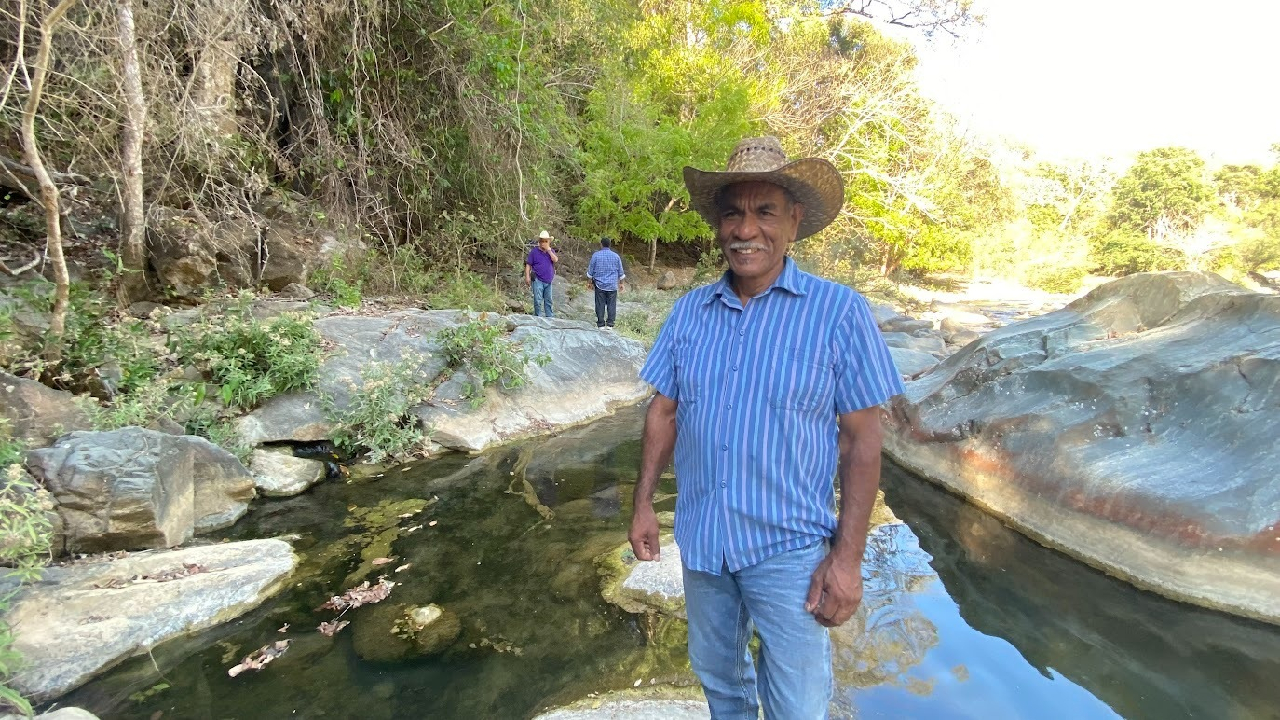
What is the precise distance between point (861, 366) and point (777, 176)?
1.75 feet

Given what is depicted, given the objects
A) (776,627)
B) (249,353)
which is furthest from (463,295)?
(776,627)

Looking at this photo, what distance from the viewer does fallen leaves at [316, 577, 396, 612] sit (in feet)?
11.4

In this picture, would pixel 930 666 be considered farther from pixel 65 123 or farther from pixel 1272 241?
pixel 1272 241

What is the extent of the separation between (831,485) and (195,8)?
727 centimetres

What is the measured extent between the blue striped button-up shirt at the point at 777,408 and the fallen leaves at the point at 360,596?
2566 mm

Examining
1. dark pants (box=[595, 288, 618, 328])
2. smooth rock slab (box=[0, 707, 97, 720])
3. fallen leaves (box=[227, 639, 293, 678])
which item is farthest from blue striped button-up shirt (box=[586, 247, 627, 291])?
smooth rock slab (box=[0, 707, 97, 720])

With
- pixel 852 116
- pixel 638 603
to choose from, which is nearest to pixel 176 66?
pixel 638 603

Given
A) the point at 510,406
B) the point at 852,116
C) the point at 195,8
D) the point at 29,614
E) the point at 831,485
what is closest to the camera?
the point at 831,485

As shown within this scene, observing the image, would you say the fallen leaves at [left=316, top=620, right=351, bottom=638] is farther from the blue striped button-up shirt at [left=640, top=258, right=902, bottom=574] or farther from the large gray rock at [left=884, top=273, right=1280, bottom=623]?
the large gray rock at [left=884, top=273, right=1280, bottom=623]

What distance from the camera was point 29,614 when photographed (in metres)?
2.98

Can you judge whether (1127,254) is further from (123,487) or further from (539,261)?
(123,487)

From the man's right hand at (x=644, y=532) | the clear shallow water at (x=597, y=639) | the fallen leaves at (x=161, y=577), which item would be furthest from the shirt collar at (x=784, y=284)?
the fallen leaves at (x=161, y=577)

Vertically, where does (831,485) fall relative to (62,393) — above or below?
above

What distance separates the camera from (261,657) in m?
3.06
